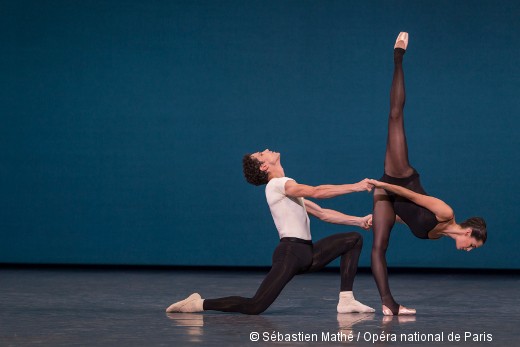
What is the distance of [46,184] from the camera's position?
5.83 metres

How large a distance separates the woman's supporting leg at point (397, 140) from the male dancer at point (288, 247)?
420 mm

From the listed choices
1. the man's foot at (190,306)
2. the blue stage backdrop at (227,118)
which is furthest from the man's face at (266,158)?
the blue stage backdrop at (227,118)

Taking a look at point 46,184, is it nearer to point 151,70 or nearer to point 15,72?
point 15,72

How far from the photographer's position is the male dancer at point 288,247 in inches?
117

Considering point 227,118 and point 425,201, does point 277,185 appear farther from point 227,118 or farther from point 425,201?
point 227,118

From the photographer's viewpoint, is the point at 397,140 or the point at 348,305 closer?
the point at 348,305

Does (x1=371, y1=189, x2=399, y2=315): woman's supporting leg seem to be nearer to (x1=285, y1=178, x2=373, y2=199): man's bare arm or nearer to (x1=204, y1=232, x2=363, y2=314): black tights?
(x1=204, y1=232, x2=363, y2=314): black tights

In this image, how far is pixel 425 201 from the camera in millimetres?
2963

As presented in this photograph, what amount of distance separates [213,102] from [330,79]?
1.28 metres

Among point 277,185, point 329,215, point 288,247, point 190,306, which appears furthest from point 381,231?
point 190,306

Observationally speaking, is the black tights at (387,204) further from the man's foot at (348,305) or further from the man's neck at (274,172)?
the man's neck at (274,172)

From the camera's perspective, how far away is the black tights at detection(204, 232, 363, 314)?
9.82 feet

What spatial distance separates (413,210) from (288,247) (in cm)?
78

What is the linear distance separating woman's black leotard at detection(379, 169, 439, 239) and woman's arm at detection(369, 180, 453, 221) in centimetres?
11
